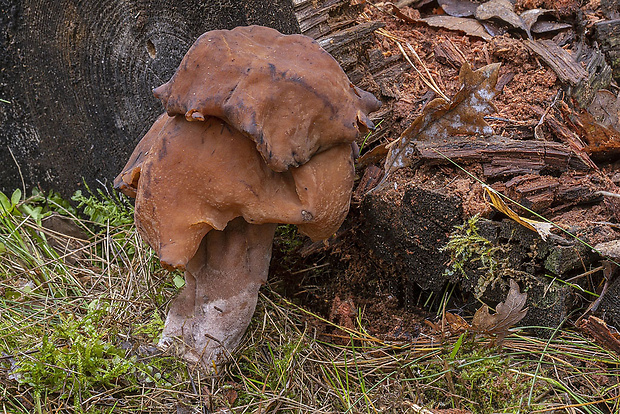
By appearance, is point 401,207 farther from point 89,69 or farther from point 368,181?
point 89,69

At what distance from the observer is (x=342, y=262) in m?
2.74

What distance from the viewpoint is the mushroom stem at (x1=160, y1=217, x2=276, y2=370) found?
2.25 m

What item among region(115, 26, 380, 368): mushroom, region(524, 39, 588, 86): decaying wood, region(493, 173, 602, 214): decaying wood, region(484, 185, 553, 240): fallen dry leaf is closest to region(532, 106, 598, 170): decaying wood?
region(493, 173, 602, 214): decaying wood

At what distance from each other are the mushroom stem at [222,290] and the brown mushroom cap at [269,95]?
0.48 meters

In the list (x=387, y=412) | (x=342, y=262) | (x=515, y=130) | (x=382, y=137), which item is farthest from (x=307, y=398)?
(x=515, y=130)

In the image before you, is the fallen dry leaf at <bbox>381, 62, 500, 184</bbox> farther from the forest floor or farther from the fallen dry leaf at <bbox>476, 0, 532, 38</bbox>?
the fallen dry leaf at <bbox>476, 0, 532, 38</bbox>

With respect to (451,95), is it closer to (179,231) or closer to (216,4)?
(216,4)

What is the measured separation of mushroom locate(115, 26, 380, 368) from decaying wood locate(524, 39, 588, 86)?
1138 mm

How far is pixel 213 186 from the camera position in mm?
1962

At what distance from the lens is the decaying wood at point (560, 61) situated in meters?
2.70

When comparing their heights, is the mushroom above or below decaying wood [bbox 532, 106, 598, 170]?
above

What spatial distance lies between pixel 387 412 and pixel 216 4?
1.94 m

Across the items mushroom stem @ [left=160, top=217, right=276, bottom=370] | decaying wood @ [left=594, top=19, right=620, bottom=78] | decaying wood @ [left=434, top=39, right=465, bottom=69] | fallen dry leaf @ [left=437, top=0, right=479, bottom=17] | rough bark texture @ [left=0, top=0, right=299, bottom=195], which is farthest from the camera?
fallen dry leaf @ [left=437, top=0, right=479, bottom=17]

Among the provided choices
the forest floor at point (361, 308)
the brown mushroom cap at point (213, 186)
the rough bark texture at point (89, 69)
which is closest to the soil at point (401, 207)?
the forest floor at point (361, 308)
